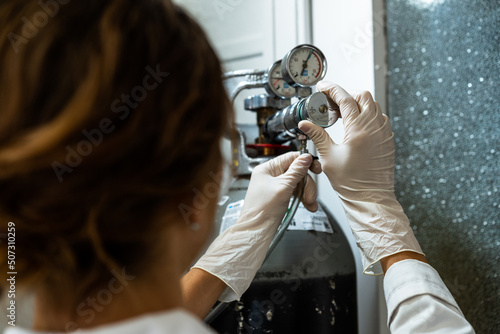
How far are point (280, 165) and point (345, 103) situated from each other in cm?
17

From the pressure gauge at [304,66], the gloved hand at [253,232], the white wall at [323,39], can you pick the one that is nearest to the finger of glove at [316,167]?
the gloved hand at [253,232]

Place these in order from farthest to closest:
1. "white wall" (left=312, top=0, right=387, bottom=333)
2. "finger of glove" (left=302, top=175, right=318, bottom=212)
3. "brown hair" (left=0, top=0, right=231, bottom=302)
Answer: "white wall" (left=312, top=0, right=387, bottom=333) → "finger of glove" (left=302, top=175, right=318, bottom=212) → "brown hair" (left=0, top=0, right=231, bottom=302)

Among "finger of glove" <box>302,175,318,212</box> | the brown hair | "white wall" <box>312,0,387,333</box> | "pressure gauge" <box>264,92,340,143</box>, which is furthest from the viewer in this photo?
"white wall" <box>312,0,387,333</box>

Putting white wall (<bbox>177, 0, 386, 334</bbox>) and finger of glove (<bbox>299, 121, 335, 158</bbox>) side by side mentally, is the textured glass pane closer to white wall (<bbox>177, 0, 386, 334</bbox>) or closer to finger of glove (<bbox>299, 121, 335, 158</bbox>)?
white wall (<bbox>177, 0, 386, 334</bbox>)

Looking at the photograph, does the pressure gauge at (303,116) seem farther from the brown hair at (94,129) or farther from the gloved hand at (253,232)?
the brown hair at (94,129)

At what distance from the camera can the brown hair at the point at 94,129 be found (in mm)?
339

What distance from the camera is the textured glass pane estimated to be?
86 cm

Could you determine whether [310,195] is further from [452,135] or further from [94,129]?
[94,129]

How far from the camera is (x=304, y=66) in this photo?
80 cm

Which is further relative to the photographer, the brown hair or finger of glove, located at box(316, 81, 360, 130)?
finger of glove, located at box(316, 81, 360, 130)

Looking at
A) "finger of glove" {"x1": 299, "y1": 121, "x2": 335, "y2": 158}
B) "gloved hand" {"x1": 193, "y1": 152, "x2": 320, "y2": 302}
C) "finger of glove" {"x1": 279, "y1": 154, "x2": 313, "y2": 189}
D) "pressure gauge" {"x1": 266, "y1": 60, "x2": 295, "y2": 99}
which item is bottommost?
"gloved hand" {"x1": 193, "y1": 152, "x2": 320, "y2": 302}

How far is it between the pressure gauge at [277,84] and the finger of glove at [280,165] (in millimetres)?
125

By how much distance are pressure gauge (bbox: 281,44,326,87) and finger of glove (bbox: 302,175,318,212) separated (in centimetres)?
17

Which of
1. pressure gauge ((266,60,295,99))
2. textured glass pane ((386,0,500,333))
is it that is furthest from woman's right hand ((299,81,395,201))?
textured glass pane ((386,0,500,333))
